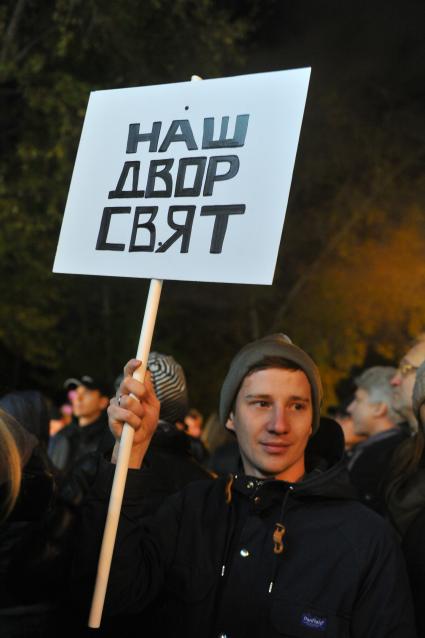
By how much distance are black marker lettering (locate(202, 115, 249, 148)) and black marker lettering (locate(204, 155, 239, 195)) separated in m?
0.04

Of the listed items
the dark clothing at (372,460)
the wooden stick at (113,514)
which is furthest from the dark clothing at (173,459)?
the dark clothing at (372,460)

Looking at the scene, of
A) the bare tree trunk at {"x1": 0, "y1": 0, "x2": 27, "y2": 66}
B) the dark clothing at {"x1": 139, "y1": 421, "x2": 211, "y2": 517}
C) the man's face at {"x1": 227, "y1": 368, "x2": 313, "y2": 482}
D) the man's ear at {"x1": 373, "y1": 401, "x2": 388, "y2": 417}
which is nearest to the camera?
the man's face at {"x1": 227, "y1": 368, "x2": 313, "y2": 482}

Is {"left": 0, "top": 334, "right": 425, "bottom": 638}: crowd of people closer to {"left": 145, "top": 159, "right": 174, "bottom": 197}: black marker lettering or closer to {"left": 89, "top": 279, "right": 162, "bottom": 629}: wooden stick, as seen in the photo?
{"left": 89, "top": 279, "right": 162, "bottom": 629}: wooden stick

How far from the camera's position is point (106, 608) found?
2.97m

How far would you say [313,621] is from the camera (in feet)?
9.09

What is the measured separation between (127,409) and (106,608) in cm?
63

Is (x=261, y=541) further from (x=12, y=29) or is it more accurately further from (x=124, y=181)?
(x=12, y=29)

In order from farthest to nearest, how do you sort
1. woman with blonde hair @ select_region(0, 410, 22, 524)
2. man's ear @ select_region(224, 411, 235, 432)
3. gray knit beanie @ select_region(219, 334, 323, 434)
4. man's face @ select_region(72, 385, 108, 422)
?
man's face @ select_region(72, 385, 108, 422) < man's ear @ select_region(224, 411, 235, 432) < gray knit beanie @ select_region(219, 334, 323, 434) < woman with blonde hair @ select_region(0, 410, 22, 524)

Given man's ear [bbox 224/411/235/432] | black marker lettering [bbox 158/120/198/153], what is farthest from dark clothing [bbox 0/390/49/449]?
black marker lettering [bbox 158/120/198/153]

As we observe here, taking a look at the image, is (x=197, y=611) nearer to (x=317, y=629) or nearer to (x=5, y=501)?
(x=317, y=629)

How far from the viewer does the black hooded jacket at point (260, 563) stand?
9.17ft

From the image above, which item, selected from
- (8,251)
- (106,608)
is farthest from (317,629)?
(8,251)

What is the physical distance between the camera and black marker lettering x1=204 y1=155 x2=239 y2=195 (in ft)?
10.0

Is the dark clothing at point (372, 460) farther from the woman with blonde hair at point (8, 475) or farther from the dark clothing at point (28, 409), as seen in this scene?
the woman with blonde hair at point (8, 475)
